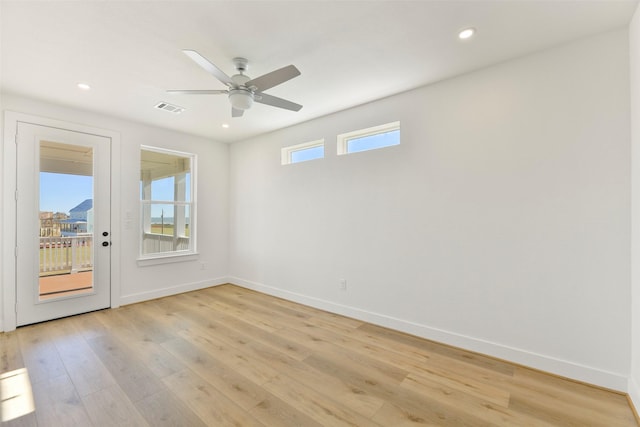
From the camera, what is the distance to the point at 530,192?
7.64ft

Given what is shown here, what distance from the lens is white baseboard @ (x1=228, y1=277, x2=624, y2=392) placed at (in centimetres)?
204

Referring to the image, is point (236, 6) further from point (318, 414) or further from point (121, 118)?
point (121, 118)

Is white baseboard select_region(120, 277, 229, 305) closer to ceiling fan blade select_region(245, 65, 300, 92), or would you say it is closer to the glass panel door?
the glass panel door

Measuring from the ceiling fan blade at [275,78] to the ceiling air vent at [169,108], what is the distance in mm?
1761

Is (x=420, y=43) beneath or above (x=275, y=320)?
above

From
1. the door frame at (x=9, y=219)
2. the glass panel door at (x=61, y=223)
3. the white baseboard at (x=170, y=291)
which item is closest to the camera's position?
the door frame at (x=9, y=219)

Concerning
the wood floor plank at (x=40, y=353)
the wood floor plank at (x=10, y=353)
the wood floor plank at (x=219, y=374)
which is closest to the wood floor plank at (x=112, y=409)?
the wood floor plank at (x=219, y=374)

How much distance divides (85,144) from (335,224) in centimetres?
352

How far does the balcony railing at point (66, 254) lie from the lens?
10.9 feet

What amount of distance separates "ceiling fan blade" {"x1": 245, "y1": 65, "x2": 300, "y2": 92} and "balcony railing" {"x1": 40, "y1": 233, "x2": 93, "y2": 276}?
324cm

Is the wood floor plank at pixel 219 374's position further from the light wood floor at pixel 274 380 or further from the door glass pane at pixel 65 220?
the door glass pane at pixel 65 220

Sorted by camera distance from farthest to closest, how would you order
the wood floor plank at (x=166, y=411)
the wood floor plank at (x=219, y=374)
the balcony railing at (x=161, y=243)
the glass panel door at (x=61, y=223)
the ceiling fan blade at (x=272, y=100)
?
the balcony railing at (x=161, y=243)
the glass panel door at (x=61, y=223)
the ceiling fan blade at (x=272, y=100)
the wood floor plank at (x=219, y=374)
the wood floor plank at (x=166, y=411)

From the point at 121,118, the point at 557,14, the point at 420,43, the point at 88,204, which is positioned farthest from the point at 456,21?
the point at 88,204

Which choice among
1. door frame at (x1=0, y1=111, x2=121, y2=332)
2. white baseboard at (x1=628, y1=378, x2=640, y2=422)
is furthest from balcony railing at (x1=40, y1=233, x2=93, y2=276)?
white baseboard at (x1=628, y1=378, x2=640, y2=422)
